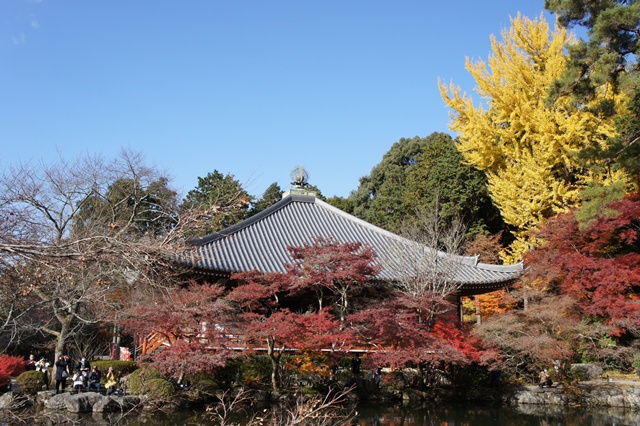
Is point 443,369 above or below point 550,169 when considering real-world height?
below

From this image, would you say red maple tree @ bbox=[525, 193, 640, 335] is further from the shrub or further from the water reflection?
the shrub

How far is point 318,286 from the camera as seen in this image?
1305 centimetres

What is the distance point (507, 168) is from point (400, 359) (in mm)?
10664

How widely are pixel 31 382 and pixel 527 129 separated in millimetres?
18034

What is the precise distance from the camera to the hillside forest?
33.0 feet

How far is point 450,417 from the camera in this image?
1159 cm

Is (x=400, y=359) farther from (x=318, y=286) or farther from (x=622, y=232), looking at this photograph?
(x=622, y=232)

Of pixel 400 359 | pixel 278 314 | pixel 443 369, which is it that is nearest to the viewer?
pixel 278 314

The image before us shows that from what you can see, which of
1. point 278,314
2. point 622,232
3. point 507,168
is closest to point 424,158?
point 507,168

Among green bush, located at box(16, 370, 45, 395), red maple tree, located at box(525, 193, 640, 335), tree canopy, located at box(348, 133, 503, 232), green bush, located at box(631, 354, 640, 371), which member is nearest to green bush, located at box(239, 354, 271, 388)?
green bush, located at box(16, 370, 45, 395)

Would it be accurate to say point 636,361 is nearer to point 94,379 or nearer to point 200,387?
point 200,387

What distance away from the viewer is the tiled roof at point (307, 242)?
1470 cm

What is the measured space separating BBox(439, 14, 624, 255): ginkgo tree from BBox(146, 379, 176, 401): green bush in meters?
13.8

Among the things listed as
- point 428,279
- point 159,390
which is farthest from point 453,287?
point 159,390
